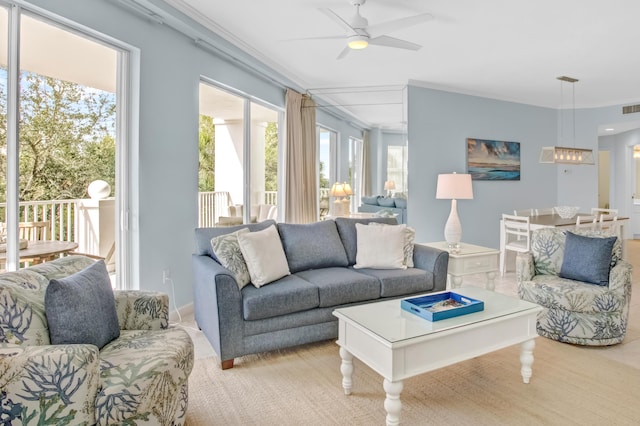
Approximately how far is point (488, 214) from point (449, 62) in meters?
2.82

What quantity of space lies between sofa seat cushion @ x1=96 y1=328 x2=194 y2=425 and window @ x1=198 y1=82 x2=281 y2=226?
2.49 metres

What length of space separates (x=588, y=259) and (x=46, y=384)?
3597 mm

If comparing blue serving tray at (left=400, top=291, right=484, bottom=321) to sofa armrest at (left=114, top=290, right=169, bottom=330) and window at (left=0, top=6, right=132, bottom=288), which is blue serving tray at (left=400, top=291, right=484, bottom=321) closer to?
sofa armrest at (left=114, top=290, right=169, bottom=330)

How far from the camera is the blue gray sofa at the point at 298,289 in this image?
268cm

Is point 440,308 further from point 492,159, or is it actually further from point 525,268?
point 492,159

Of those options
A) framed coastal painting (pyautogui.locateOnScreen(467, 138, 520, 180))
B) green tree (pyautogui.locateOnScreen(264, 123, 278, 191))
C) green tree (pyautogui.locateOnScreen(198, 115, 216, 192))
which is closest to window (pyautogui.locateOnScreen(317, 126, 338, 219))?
green tree (pyautogui.locateOnScreen(264, 123, 278, 191))

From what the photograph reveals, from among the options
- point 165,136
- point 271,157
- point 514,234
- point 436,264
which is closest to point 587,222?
point 514,234

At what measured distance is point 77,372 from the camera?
1492 millimetres

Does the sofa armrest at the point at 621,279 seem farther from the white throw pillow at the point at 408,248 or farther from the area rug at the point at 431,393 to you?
the white throw pillow at the point at 408,248

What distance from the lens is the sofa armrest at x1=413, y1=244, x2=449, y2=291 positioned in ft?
11.4

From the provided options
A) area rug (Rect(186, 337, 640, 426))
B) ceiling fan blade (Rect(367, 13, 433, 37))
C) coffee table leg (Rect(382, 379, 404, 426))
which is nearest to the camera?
coffee table leg (Rect(382, 379, 404, 426))

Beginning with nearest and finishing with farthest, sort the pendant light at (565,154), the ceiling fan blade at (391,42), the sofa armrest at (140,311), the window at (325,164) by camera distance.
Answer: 1. the sofa armrest at (140,311)
2. the ceiling fan blade at (391,42)
3. the pendant light at (565,154)
4. the window at (325,164)

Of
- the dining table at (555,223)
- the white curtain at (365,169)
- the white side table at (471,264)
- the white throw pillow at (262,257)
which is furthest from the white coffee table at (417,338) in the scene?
the white curtain at (365,169)

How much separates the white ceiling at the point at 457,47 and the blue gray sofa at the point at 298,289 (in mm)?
1870
